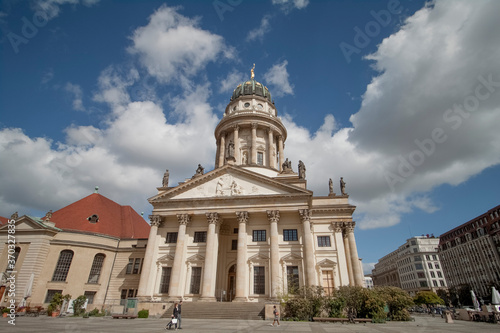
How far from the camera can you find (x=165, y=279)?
105ft

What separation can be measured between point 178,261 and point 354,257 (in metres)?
21.1

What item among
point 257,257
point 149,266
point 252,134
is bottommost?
point 149,266

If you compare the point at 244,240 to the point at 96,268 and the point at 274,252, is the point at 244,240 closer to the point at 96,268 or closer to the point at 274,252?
the point at 274,252

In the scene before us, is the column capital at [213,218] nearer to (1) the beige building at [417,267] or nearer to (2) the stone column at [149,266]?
(2) the stone column at [149,266]

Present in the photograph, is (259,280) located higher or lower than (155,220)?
lower

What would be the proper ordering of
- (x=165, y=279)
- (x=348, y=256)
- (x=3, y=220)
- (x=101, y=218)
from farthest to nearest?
1. (x=101, y=218)
2. (x=3, y=220)
3. (x=348, y=256)
4. (x=165, y=279)

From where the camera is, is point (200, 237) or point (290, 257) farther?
point (200, 237)

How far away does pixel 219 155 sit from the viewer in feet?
164

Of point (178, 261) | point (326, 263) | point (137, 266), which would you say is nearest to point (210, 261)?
point (178, 261)

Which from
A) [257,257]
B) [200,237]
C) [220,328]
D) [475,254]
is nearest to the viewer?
[220,328]

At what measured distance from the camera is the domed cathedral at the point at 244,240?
98.4 feet

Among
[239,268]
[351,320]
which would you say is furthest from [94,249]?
[351,320]

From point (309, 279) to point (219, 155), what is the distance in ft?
93.3

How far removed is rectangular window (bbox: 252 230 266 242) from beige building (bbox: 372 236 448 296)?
293 ft
